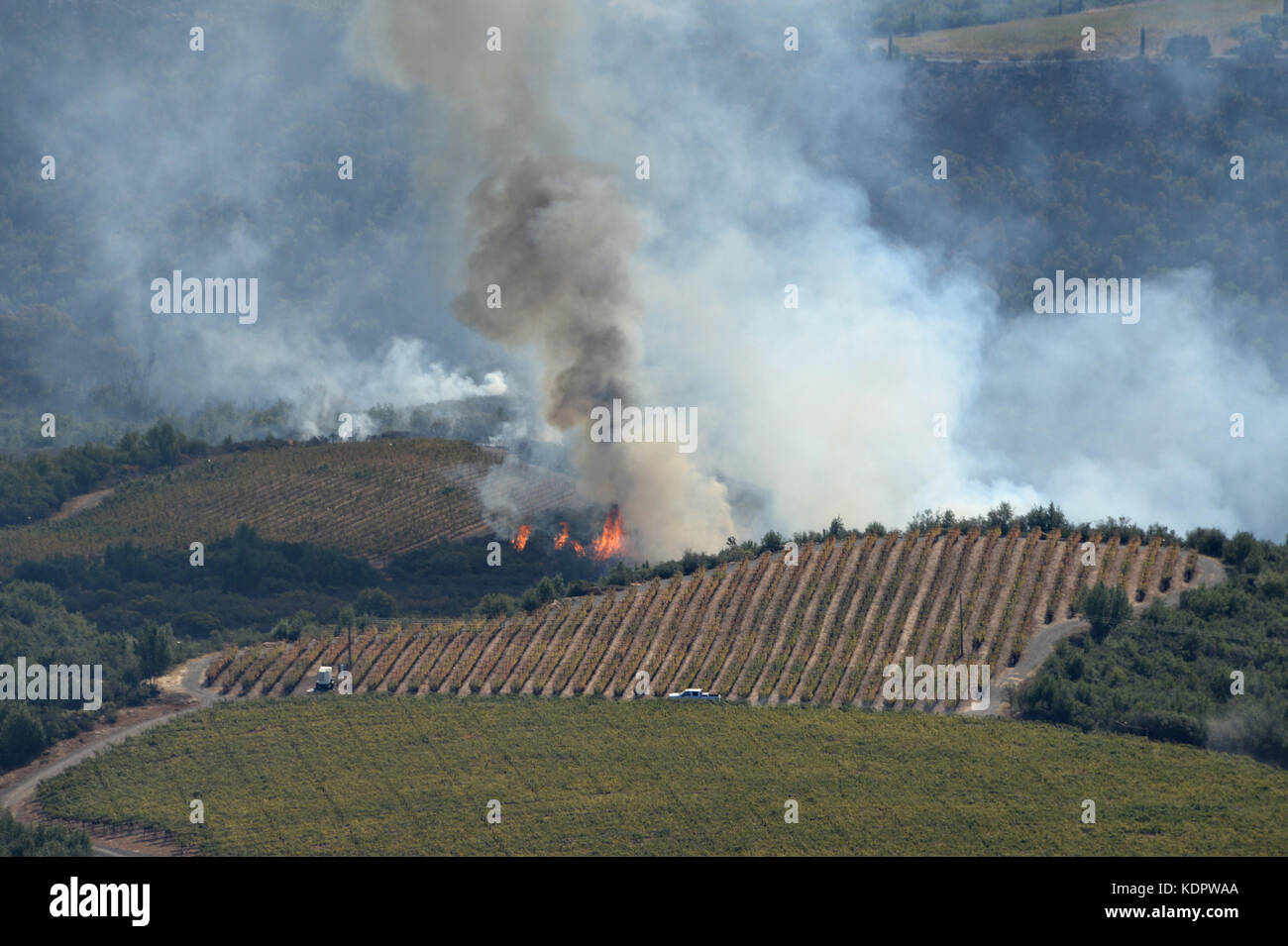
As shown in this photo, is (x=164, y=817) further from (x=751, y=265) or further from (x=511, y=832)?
(x=751, y=265)

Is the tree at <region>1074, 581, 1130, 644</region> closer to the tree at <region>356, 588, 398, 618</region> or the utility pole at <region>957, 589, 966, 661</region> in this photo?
the utility pole at <region>957, 589, 966, 661</region>

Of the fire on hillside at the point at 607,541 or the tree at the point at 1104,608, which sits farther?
the fire on hillside at the point at 607,541

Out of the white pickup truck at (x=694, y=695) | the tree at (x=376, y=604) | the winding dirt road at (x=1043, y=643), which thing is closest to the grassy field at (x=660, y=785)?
the white pickup truck at (x=694, y=695)

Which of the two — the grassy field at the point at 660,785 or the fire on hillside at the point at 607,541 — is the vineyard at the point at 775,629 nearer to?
the grassy field at the point at 660,785

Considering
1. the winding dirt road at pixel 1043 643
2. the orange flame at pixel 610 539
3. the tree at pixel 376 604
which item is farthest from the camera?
the orange flame at pixel 610 539

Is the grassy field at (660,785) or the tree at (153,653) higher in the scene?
the tree at (153,653)

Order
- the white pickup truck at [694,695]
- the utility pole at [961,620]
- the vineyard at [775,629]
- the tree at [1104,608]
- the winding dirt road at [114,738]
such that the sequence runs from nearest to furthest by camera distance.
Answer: the winding dirt road at [114,738] < the white pickup truck at [694,695] < the tree at [1104,608] < the utility pole at [961,620] < the vineyard at [775,629]

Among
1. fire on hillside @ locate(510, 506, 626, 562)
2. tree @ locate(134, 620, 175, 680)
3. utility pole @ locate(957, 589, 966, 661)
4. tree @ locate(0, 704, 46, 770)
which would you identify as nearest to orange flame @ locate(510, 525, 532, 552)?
fire on hillside @ locate(510, 506, 626, 562)
